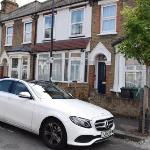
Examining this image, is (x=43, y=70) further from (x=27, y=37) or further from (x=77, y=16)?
(x=77, y=16)

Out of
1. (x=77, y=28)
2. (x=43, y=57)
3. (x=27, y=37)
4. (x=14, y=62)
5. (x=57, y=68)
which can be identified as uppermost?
(x=77, y=28)

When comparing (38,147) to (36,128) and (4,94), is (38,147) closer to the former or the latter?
(36,128)

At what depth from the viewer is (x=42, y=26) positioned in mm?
22234

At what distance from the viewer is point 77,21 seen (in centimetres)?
1972

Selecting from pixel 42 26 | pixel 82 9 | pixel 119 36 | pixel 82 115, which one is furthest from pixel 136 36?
pixel 42 26

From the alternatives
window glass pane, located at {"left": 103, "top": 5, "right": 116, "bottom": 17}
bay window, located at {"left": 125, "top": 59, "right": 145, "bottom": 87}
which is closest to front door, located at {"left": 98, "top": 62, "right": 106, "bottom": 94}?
bay window, located at {"left": 125, "top": 59, "right": 145, "bottom": 87}

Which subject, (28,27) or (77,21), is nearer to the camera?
(77,21)

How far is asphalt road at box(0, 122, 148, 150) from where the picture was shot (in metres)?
7.89

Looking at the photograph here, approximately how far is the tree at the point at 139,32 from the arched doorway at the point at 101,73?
8.24 metres

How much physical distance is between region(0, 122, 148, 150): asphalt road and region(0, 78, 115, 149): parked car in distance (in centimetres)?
29

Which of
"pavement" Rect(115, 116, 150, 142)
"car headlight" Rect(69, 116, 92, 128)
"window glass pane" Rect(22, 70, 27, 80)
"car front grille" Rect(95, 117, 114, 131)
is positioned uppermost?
"window glass pane" Rect(22, 70, 27, 80)

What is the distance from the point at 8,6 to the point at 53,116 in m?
22.1

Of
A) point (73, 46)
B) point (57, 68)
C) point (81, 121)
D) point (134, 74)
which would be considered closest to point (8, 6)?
point (57, 68)

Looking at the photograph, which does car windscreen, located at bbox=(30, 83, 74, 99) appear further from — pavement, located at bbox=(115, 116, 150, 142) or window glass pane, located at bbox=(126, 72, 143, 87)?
window glass pane, located at bbox=(126, 72, 143, 87)
